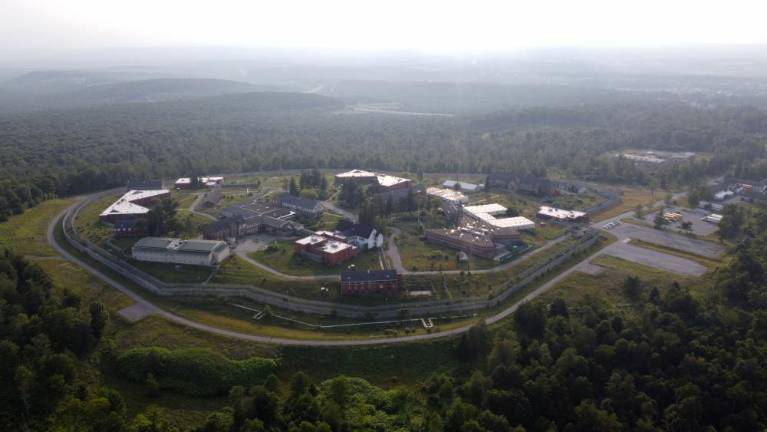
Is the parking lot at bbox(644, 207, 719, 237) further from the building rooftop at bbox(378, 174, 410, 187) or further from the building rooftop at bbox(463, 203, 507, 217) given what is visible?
the building rooftop at bbox(378, 174, 410, 187)

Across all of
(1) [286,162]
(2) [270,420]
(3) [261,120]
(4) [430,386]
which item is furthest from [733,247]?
(3) [261,120]

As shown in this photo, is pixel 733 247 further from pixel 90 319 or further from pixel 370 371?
pixel 90 319

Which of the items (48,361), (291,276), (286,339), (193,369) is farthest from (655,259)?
(48,361)

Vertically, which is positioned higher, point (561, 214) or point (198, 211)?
point (561, 214)

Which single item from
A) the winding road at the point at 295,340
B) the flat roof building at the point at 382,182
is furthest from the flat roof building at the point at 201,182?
the winding road at the point at 295,340

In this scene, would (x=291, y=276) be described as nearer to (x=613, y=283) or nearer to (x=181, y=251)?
(x=181, y=251)

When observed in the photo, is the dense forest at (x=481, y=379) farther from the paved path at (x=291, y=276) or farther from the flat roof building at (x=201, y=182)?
the flat roof building at (x=201, y=182)
